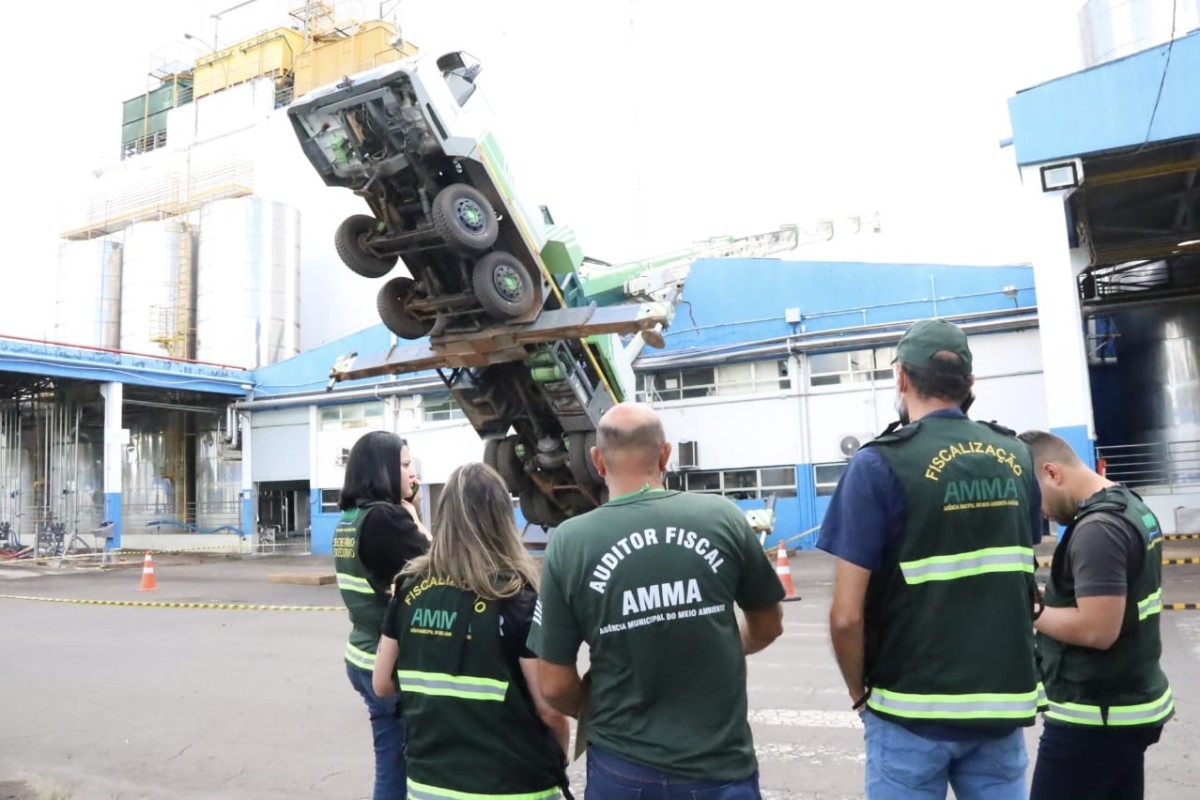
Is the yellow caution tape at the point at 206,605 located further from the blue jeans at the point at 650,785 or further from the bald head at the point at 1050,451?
the bald head at the point at 1050,451

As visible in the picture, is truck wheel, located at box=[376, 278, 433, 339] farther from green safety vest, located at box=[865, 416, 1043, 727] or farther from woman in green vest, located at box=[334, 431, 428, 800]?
green safety vest, located at box=[865, 416, 1043, 727]

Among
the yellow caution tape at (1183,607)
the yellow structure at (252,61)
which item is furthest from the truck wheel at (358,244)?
the yellow structure at (252,61)

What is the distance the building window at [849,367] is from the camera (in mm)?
18625

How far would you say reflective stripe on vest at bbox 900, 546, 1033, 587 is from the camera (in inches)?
88.0

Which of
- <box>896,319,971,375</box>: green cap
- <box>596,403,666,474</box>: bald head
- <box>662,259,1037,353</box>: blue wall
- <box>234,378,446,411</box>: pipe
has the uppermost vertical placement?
<box>662,259,1037,353</box>: blue wall

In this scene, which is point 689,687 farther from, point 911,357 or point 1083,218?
point 1083,218

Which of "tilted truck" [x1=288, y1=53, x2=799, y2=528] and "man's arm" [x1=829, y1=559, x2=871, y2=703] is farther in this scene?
"tilted truck" [x1=288, y1=53, x2=799, y2=528]

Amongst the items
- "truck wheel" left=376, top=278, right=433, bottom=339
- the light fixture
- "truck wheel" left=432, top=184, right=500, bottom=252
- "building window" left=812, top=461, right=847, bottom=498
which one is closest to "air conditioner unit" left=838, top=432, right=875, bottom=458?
"building window" left=812, top=461, right=847, bottom=498

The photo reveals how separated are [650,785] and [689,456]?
1792 centimetres

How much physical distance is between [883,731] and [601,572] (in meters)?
0.88

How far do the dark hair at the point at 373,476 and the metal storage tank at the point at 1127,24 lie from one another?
15.2 metres

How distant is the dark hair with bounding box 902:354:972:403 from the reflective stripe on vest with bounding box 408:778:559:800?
1.59m

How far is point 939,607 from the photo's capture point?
2232mm

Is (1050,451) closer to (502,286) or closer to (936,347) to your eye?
(936,347)
